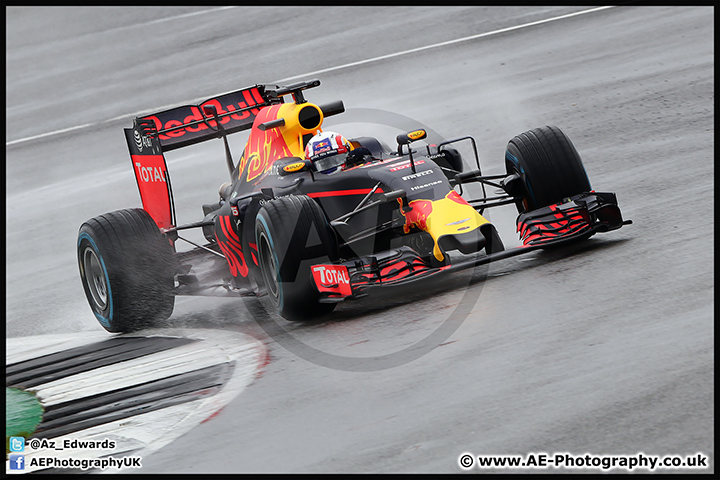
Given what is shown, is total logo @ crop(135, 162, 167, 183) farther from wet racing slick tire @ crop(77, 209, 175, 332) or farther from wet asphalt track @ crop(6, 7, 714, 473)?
wet asphalt track @ crop(6, 7, 714, 473)

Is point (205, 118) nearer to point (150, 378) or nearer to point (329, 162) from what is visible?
point (329, 162)

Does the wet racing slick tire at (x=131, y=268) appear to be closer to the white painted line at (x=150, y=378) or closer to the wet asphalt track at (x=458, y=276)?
the white painted line at (x=150, y=378)

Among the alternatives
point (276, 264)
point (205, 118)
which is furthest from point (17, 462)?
point (205, 118)

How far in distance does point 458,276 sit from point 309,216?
1.58 m

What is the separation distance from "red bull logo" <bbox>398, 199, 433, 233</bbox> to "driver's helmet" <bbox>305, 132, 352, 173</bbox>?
97 centimetres

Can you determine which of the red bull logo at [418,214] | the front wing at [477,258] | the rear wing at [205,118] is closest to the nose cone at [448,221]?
the red bull logo at [418,214]

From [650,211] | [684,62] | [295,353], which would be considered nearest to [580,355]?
[295,353]

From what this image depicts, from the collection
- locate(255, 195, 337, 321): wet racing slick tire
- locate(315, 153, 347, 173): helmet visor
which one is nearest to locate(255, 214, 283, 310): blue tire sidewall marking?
locate(255, 195, 337, 321): wet racing slick tire

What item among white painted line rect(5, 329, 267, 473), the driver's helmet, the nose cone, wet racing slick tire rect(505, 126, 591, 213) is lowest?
white painted line rect(5, 329, 267, 473)

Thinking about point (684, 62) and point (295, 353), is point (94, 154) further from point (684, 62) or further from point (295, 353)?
point (295, 353)

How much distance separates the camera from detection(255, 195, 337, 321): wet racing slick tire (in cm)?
812

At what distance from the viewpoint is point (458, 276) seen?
8.93 meters

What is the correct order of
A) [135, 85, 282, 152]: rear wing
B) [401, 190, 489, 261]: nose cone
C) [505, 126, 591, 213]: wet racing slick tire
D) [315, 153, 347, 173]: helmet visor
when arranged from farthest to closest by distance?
[135, 85, 282, 152]: rear wing < [315, 153, 347, 173]: helmet visor < [505, 126, 591, 213]: wet racing slick tire < [401, 190, 489, 261]: nose cone

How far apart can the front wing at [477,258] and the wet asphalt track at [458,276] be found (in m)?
0.25
